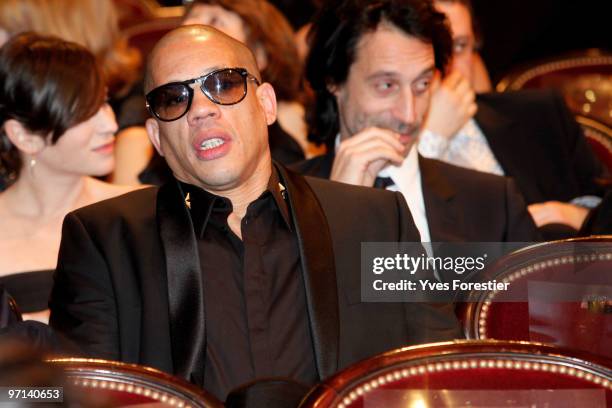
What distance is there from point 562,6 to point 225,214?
3.45 meters

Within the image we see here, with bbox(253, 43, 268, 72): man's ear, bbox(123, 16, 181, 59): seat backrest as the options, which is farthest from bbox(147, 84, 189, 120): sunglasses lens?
bbox(123, 16, 181, 59): seat backrest

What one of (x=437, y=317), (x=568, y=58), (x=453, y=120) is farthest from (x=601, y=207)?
(x=568, y=58)

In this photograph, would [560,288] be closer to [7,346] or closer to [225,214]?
[225,214]

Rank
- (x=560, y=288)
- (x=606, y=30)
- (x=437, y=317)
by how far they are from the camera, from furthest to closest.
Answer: (x=606, y=30) < (x=437, y=317) < (x=560, y=288)

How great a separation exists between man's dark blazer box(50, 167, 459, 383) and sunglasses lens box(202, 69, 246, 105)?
0.21 m

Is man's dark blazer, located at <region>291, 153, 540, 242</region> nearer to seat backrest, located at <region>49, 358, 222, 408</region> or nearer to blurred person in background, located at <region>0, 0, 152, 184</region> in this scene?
blurred person in background, located at <region>0, 0, 152, 184</region>

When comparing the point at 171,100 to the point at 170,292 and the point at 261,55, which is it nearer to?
the point at 170,292

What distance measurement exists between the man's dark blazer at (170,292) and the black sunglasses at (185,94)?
160 millimetres

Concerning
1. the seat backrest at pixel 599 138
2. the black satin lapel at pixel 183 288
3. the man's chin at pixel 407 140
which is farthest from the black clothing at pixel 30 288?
the seat backrest at pixel 599 138

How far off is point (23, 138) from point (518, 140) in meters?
1.53

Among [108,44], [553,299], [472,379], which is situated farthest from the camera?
[108,44]

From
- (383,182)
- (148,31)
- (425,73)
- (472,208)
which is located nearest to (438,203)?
(472,208)

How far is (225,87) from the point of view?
7.31 ft

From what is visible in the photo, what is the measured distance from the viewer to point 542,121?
11.3ft
